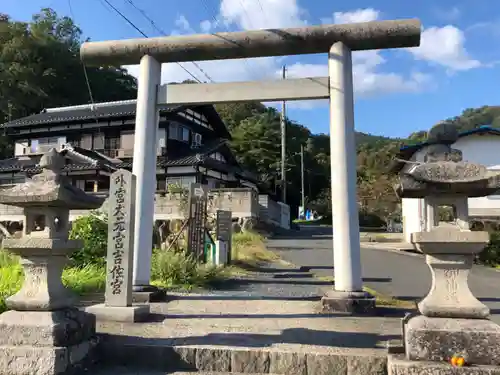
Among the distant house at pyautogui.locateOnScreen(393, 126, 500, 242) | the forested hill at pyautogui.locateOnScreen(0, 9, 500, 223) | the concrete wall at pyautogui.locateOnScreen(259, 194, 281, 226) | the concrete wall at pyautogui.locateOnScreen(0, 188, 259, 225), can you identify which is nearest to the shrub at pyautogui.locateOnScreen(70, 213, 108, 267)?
the concrete wall at pyautogui.locateOnScreen(0, 188, 259, 225)

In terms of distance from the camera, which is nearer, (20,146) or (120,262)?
(120,262)

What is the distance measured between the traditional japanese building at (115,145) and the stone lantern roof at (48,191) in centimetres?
2197

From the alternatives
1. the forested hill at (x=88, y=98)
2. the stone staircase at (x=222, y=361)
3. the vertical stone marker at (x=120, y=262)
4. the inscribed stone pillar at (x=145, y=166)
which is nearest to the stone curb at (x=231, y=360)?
the stone staircase at (x=222, y=361)

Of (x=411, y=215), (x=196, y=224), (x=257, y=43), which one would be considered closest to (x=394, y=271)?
(x=196, y=224)

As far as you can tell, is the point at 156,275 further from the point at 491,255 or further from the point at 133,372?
the point at 491,255

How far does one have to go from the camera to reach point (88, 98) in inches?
1762

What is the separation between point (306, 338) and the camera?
499 cm

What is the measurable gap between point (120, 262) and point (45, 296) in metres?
1.58

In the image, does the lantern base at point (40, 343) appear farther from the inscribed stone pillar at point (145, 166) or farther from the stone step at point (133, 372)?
the inscribed stone pillar at point (145, 166)

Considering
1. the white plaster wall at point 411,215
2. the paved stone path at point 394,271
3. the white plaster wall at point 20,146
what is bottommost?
the paved stone path at point 394,271

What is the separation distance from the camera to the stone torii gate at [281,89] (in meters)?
6.93

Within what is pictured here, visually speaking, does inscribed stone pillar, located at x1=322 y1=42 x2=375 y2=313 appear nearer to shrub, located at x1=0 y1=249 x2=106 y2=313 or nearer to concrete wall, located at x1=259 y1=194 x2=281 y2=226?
shrub, located at x1=0 y1=249 x2=106 y2=313

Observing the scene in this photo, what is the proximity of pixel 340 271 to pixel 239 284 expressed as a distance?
4232 millimetres

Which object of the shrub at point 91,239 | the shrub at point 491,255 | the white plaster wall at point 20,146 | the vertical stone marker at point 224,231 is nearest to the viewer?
the shrub at point 91,239
